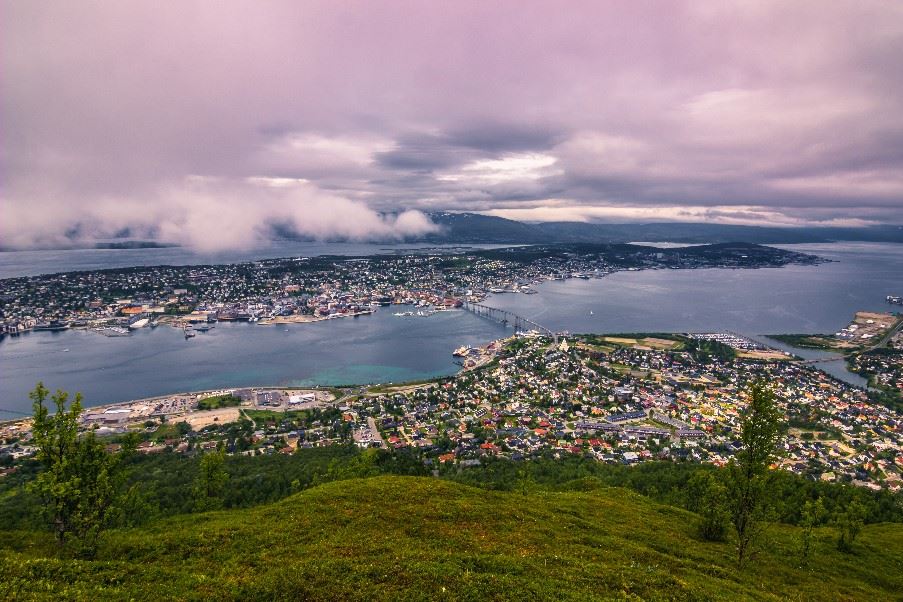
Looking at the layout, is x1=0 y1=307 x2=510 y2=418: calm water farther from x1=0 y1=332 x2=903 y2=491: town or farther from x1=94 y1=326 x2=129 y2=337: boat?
x1=0 y1=332 x2=903 y2=491: town

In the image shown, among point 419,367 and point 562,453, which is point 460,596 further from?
point 419,367

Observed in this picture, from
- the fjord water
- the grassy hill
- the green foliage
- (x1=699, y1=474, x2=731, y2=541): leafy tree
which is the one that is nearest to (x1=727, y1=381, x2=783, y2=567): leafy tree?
the grassy hill

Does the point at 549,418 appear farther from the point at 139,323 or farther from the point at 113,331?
the point at 139,323

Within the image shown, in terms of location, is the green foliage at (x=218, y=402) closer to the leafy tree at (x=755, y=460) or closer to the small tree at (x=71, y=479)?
the small tree at (x=71, y=479)

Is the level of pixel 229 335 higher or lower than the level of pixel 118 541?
lower

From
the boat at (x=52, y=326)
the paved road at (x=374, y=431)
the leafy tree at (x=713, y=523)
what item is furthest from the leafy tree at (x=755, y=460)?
the boat at (x=52, y=326)

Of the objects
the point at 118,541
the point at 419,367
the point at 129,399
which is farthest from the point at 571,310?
the point at 118,541
